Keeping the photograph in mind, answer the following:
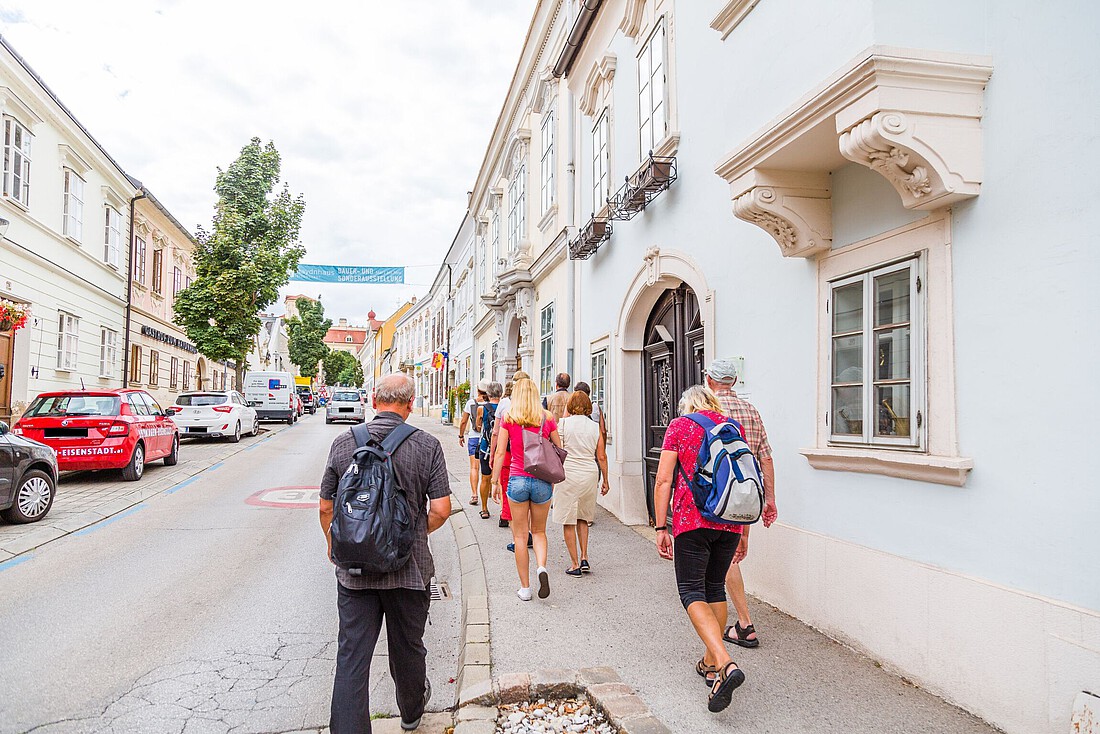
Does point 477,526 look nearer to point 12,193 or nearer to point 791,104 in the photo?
point 791,104

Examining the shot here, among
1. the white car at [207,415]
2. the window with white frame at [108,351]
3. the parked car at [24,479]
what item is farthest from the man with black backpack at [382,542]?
the window with white frame at [108,351]

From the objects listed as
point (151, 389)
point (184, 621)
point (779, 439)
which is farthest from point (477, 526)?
point (151, 389)

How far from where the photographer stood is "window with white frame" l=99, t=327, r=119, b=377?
21.9 m

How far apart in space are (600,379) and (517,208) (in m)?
8.49

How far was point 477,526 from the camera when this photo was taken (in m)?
8.80

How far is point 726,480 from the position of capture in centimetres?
380

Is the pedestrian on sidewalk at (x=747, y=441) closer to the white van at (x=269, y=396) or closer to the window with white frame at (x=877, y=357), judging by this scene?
the window with white frame at (x=877, y=357)

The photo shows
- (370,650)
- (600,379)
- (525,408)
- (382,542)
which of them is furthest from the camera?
(600,379)

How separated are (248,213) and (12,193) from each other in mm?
10024

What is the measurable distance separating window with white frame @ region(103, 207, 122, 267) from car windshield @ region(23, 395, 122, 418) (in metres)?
12.2

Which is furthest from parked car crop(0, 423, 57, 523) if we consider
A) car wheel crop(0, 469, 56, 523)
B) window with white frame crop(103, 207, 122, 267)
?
window with white frame crop(103, 207, 122, 267)

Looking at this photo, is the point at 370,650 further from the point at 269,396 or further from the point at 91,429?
the point at 269,396

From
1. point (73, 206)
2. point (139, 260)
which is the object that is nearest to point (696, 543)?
point (73, 206)

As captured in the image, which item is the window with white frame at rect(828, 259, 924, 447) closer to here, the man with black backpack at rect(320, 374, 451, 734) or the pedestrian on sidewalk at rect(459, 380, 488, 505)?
the man with black backpack at rect(320, 374, 451, 734)
